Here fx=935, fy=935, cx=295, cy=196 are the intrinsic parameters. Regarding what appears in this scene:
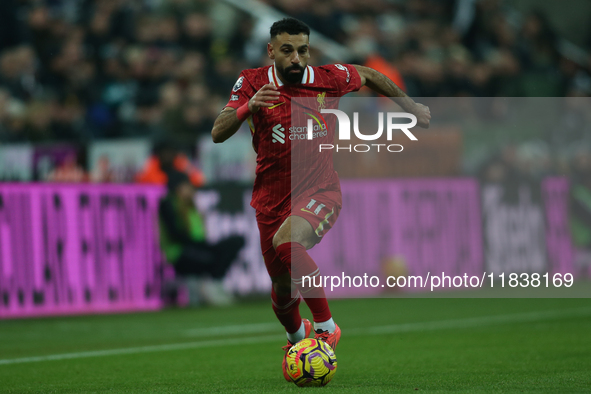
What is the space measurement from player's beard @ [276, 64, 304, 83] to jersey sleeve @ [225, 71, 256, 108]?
210 mm

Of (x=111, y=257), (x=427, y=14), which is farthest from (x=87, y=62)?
(x=427, y=14)

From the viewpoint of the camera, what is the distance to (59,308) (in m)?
10.8

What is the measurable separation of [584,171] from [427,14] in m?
5.24

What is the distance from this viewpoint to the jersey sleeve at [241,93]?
5688 mm

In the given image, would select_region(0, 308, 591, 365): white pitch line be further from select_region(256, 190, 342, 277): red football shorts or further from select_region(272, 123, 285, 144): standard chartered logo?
select_region(272, 123, 285, 144): standard chartered logo

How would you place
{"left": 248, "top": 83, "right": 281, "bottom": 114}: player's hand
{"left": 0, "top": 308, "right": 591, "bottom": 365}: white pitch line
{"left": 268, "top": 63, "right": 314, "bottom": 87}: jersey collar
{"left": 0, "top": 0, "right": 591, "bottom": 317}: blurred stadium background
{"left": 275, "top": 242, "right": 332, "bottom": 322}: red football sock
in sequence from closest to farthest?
{"left": 248, "top": 83, "right": 281, "bottom": 114}: player's hand → {"left": 275, "top": 242, "right": 332, "bottom": 322}: red football sock → {"left": 268, "top": 63, "right": 314, "bottom": 87}: jersey collar → {"left": 0, "top": 308, "right": 591, "bottom": 365}: white pitch line → {"left": 0, "top": 0, "right": 591, "bottom": 317}: blurred stadium background

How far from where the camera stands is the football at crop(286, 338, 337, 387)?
17.6ft

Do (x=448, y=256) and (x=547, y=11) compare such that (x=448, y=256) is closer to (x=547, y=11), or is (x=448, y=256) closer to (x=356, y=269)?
(x=356, y=269)

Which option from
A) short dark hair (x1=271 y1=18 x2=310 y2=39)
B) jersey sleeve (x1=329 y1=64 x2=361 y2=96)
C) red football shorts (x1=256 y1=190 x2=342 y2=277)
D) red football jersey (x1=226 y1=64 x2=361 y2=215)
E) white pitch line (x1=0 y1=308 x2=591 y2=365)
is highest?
short dark hair (x1=271 y1=18 x2=310 y2=39)

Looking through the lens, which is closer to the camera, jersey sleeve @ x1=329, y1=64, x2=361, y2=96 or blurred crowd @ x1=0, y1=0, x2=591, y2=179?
jersey sleeve @ x1=329, y1=64, x2=361, y2=96

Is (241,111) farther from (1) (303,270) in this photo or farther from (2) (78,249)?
(2) (78,249)

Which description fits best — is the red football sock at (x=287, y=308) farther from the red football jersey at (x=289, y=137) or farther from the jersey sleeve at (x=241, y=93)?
the jersey sleeve at (x=241, y=93)

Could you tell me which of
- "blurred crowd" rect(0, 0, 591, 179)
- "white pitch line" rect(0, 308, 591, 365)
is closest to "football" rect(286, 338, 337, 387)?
"white pitch line" rect(0, 308, 591, 365)

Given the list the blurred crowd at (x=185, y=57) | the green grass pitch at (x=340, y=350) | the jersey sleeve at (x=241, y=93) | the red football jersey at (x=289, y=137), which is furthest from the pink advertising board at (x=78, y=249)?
the jersey sleeve at (x=241, y=93)
